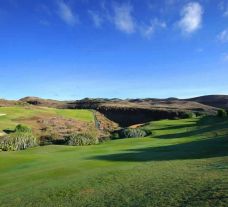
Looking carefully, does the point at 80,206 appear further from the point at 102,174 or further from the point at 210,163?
the point at 210,163

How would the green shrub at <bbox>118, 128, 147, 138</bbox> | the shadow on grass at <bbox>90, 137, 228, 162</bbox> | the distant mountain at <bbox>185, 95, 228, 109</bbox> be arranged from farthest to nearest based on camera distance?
the distant mountain at <bbox>185, 95, 228, 109</bbox> → the green shrub at <bbox>118, 128, 147, 138</bbox> → the shadow on grass at <bbox>90, 137, 228, 162</bbox>

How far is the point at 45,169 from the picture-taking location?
25.6 m

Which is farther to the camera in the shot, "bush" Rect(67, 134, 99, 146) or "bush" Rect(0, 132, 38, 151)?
"bush" Rect(67, 134, 99, 146)

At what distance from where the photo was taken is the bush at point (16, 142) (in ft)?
145

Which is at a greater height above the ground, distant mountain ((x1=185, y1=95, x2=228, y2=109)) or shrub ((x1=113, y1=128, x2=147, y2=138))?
distant mountain ((x1=185, y1=95, x2=228, y2=109))

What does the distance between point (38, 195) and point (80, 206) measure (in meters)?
3.29

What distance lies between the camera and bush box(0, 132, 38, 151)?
44.1 meters

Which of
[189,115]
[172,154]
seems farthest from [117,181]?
[189,115]

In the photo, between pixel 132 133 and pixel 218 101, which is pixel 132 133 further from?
pixel 218 101

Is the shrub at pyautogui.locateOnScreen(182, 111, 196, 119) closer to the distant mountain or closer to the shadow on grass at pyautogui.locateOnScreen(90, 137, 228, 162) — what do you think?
the distant mountain

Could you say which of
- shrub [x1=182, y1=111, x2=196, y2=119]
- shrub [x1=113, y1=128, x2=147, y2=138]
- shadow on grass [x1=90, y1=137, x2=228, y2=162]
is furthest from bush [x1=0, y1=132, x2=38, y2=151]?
shrub [x1=182, y1=111, x2=196, y2=119]

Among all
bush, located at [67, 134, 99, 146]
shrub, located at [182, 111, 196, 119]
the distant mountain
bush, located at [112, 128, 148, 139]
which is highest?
the distant mountain

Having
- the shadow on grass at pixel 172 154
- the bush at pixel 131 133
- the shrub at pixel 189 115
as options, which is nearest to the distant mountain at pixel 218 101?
the shrub at pixel 189 115

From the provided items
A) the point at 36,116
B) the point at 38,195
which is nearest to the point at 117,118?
the point at 36,116
